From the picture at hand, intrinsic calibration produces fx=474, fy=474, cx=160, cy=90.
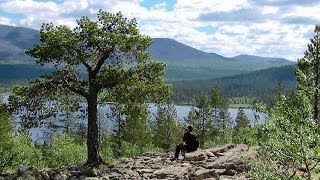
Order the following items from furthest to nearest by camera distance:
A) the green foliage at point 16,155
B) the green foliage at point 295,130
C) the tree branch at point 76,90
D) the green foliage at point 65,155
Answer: the green foliage at point 65,155 → the green foliage at point 16,155 → the tree branch at point 76,90 → the green foliage at point 295,130

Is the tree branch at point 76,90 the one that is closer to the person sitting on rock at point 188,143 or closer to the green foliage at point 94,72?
the green foliage at point 94,72

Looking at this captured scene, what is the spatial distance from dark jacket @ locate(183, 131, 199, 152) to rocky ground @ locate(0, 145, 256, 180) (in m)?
0.46

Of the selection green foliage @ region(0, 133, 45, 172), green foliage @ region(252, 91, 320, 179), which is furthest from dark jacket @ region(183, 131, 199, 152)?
green foliage @ region(252, 91, 320, 179)

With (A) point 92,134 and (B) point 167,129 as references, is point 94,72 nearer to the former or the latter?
(A) point 92,134

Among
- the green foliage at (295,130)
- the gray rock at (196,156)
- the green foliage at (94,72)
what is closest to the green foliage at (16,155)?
the green foliage at (94,72)

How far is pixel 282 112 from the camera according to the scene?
40.3 ft

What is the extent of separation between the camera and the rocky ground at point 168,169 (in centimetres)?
2512

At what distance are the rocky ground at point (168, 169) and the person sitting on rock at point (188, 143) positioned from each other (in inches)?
17.2

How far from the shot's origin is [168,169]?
1067 inches

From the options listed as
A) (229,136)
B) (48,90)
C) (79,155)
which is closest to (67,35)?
(48,90)

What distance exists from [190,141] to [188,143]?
Result: 0.20 meters

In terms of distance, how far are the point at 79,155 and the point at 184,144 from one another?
93.3ft

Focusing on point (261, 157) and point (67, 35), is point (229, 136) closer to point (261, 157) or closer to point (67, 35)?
point (67, 35)

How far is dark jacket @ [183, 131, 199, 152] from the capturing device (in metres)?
30.8
